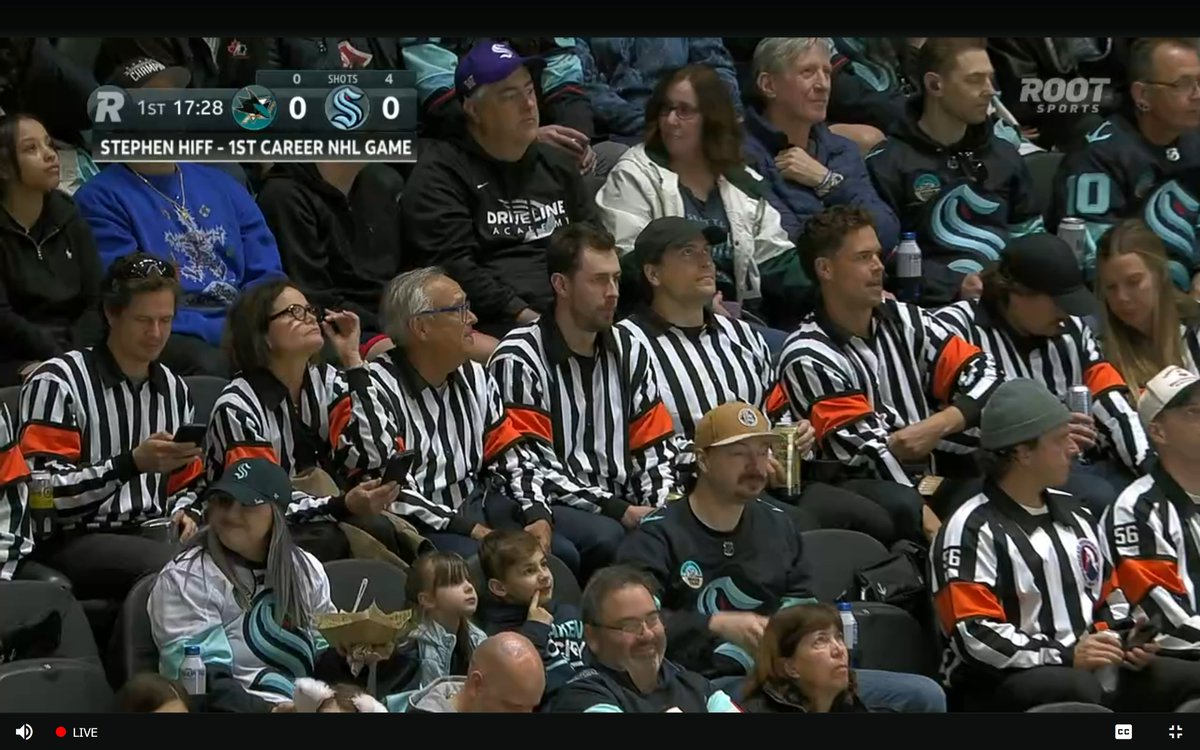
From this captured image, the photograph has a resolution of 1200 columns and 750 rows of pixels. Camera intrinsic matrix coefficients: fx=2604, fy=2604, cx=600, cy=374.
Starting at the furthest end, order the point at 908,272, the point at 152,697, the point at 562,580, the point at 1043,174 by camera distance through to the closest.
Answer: the point at 1043,174 → the point at 908,272 → the point at 562,580 → the point at 152,697

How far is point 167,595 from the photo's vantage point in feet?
16.7

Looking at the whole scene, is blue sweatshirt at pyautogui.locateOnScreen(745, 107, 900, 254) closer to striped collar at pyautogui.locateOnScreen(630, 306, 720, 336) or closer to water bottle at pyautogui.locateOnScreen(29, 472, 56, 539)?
striped collar at pyautogui.locateOnScreen(630, 306, 720, 336)

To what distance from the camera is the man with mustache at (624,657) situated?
503 cm

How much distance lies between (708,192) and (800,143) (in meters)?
0.43

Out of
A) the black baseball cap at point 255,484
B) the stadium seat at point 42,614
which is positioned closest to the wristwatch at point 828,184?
the black baseball cap at point 255,484

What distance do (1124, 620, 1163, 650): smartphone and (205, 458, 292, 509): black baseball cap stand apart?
1.78m

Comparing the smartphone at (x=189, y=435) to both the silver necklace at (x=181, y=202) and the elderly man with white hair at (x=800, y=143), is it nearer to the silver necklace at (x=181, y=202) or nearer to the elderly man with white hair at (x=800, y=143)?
the silver necklace at (x=181, y=202)

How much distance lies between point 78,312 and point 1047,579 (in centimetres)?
226

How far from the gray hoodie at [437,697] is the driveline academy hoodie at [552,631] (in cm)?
18

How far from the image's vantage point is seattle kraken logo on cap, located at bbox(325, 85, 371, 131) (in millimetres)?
5375

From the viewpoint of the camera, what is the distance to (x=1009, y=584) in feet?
17.7

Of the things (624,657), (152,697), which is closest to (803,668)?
(624,657)

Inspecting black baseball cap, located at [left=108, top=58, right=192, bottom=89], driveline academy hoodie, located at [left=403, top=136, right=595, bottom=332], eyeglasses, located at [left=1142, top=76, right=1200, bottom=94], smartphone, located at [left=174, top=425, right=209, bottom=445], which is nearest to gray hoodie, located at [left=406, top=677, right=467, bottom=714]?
smartphone, located at [left=174, top=425, right=209, bottom=445]

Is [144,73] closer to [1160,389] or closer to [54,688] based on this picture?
[54,688]
